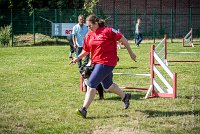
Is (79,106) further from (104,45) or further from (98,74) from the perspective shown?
(104,45)

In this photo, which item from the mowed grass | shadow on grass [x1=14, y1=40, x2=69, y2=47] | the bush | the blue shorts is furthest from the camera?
shadow on grass [x1=14, y1=40, x2=69, y2=47]

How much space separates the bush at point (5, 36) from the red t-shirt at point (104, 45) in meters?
22.8

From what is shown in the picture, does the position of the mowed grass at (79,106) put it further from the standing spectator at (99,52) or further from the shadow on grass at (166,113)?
the standing spectator at (99,52)

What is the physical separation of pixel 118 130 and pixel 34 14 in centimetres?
2589

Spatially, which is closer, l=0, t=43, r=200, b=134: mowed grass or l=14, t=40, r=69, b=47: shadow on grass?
l=0, t=43, r=200, b=134: mowed grass

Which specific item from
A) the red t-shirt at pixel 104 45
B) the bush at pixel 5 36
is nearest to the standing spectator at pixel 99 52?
the red t-shirt at pixel 104 45

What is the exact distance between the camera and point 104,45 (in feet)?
24.7

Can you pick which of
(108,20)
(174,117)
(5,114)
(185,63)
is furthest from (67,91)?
(108,20)

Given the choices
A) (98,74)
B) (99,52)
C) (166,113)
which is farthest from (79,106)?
(166,113)

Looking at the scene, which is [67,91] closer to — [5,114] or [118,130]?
[5,114]

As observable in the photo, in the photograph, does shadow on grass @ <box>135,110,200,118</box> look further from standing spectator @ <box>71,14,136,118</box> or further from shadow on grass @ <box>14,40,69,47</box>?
shadow on grass @ <box>14,40,69,47</box>

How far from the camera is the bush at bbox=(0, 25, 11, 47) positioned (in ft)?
97.1

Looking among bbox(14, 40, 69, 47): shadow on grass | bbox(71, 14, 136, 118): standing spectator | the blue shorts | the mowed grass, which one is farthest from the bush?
the blue shorts

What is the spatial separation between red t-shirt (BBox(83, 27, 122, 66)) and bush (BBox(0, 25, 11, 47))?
22.8 m
